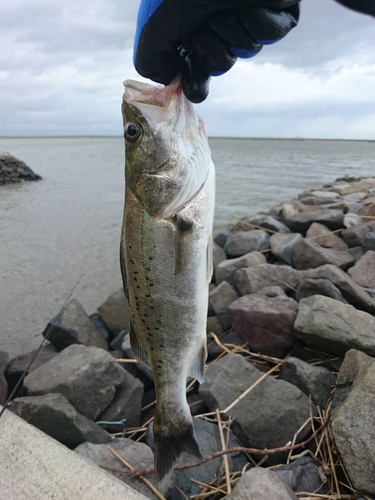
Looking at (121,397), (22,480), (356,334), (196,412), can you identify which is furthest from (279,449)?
(22,480)

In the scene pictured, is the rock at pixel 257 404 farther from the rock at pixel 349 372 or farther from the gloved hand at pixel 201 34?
the gloved hand at pixel 201 34

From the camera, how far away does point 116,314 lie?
21.9ft

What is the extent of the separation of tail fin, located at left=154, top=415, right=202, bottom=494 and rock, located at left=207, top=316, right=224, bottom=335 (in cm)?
299

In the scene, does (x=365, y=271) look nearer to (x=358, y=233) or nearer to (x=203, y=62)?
(x=358, y=233)

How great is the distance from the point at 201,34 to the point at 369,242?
220 inches

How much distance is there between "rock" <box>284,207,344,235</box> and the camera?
870 centimetres

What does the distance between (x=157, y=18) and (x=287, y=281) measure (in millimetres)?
4612

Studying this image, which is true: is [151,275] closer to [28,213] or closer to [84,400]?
[84,400]

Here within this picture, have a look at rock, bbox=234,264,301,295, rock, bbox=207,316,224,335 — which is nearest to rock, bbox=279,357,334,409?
rock, bbox=207,316,224,335

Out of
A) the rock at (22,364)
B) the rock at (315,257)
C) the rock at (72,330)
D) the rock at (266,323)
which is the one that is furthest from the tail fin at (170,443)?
the rock at (315,257)

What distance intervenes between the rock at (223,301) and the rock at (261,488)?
2.86 metres

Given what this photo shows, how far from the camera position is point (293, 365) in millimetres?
4172

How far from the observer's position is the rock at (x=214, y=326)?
5598 millimetres

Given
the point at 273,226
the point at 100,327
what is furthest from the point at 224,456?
the point at 273,226
